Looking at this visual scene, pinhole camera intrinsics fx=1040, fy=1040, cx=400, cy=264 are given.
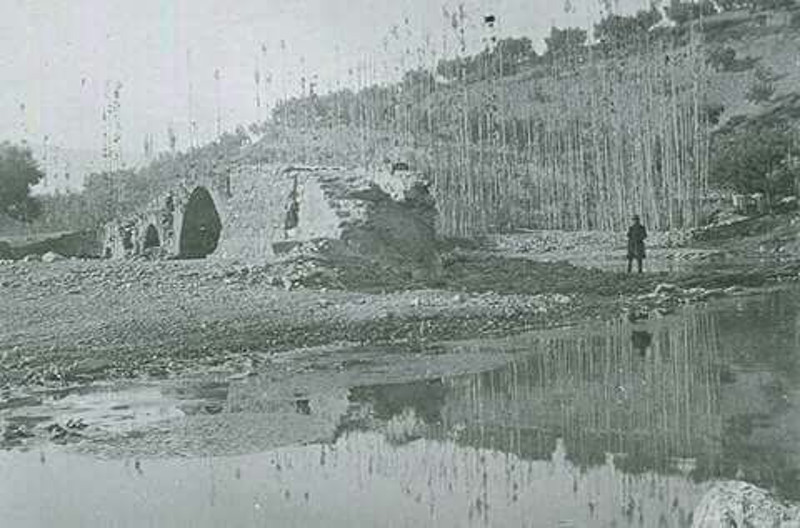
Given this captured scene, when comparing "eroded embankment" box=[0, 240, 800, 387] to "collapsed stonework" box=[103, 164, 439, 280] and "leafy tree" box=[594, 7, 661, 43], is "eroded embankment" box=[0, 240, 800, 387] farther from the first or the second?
"leafy tree" box=[594, 7, 661, 43]

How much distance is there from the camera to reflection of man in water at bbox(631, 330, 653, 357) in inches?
522

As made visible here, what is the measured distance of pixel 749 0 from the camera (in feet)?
274

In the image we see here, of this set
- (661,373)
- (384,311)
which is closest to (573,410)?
(661,373)

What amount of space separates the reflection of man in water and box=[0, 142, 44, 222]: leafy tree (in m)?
49.4

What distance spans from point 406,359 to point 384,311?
4525 mm

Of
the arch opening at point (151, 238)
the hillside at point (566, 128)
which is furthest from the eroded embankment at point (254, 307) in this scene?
the arch opening at point (151, 238)

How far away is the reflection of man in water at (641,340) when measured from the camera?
43.5 ft

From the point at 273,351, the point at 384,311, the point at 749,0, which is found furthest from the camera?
the point at 749,0

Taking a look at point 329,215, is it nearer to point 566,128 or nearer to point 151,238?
point 151,238

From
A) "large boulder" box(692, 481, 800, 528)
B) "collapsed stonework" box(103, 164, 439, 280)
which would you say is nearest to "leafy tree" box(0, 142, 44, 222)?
"collapsed stonework" box(103, 164, 439, 280)

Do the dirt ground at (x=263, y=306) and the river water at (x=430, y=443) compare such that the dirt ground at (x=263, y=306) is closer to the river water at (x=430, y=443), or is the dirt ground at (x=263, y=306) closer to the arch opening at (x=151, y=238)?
the river water at (x=430, y=443)

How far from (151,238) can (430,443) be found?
117 ft

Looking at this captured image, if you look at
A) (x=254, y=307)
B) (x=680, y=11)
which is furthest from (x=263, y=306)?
(x=680, y=11)

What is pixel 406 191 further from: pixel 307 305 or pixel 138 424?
pixel 138 424
